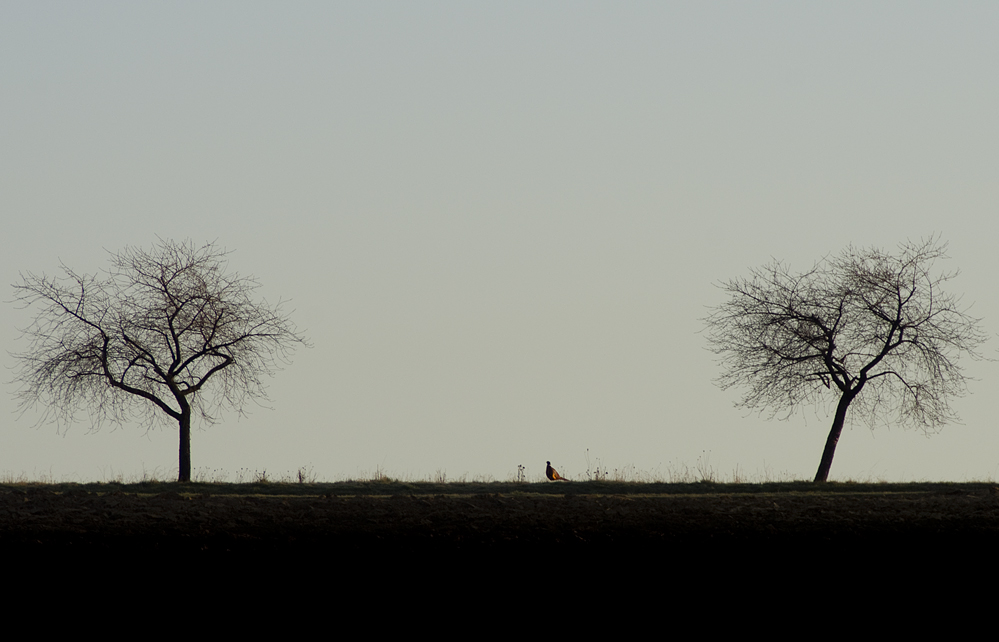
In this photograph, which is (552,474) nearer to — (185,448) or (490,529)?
(185,448)

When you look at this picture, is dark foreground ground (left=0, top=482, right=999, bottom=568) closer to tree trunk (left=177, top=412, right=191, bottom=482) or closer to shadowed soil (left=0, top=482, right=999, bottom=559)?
shadowed soil (left=0, top=482, right=999, bottom=559)

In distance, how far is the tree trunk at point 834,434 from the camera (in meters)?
29.0

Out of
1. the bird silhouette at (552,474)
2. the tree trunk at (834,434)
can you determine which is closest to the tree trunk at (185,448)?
the bird silhouette at (552,474)

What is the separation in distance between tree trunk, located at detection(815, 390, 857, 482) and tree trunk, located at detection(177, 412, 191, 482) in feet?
55.6

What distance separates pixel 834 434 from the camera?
2928 cm

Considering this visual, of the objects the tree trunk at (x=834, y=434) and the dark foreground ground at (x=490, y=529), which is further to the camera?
the tree trunk at (x=834, y=434)

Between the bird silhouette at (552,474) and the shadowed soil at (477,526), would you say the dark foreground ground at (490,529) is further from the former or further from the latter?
the bird silhouette at (552,474)

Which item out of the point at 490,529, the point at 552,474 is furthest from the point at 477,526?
the point at 552,474

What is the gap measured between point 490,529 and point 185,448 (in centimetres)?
1695

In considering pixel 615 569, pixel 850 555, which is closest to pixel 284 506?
pixel 615 569

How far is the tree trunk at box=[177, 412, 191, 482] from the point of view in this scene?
92.1 feet

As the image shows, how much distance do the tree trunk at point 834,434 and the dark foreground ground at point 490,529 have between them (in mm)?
11701

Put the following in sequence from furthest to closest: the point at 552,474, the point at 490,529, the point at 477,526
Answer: the point at 552,474 < the point at 477,526 < the point at 490,529

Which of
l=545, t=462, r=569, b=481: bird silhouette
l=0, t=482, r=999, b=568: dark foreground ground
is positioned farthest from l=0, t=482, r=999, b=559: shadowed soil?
l=545, t=462, r=569, b=481: bird silhouette
